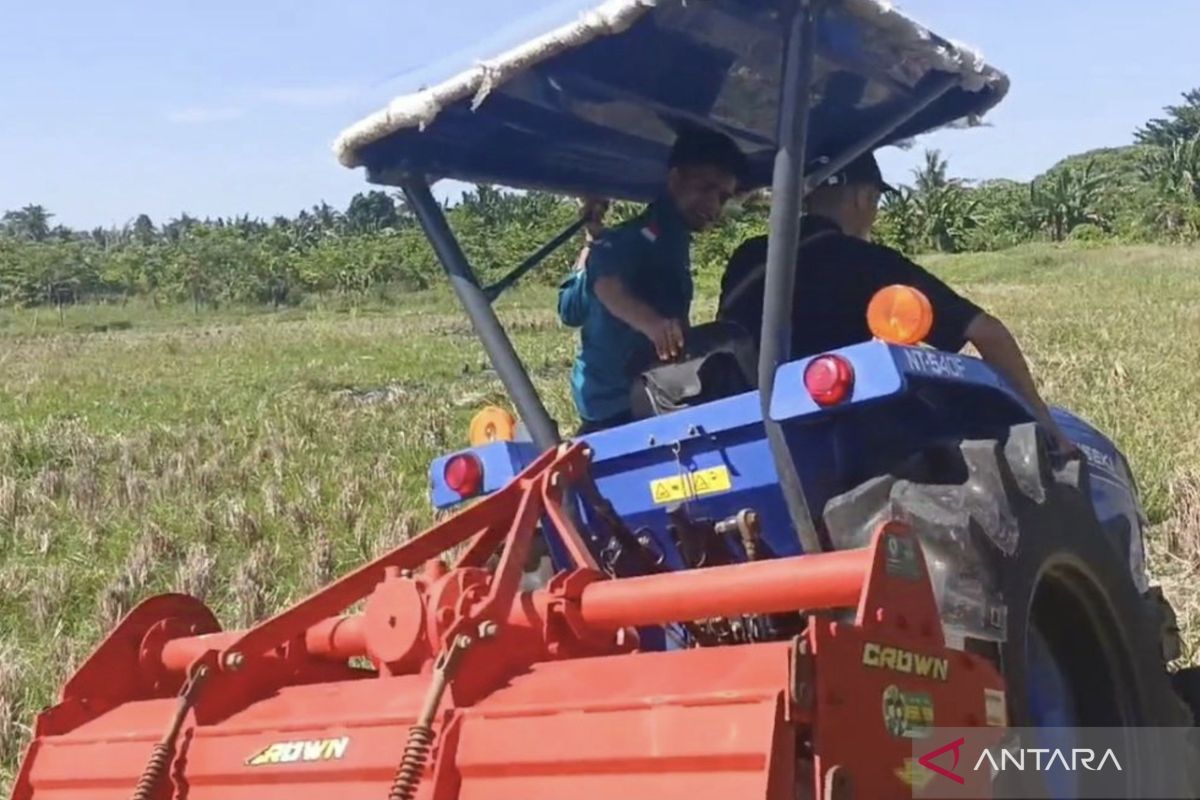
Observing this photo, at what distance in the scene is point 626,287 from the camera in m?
4.30

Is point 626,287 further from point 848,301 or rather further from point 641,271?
point 848,301

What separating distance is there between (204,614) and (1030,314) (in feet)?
48.9

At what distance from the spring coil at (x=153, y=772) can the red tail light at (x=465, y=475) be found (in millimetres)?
1139

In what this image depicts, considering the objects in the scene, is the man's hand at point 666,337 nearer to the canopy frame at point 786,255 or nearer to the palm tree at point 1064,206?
the canopy frame at point 786,255

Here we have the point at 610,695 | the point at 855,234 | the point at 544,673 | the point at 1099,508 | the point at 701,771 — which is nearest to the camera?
the point at 701,771

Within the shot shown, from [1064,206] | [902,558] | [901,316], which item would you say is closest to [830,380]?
[901,316]

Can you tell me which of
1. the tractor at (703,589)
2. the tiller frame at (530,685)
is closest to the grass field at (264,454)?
the tiller frame at (530,685)

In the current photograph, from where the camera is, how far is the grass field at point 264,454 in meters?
6.79

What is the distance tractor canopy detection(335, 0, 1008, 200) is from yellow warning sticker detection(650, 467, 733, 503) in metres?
0.90

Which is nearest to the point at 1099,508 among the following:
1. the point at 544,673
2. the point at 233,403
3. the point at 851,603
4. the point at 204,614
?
the point at 851,603

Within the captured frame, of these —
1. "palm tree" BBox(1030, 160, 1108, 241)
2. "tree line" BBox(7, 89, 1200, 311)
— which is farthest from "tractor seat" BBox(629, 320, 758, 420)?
"palm tree" BBox(1030, 160, 1108, 241)

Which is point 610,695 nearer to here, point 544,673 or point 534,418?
point 544,673

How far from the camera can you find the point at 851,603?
321 cm

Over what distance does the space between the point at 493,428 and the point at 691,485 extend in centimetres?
100
